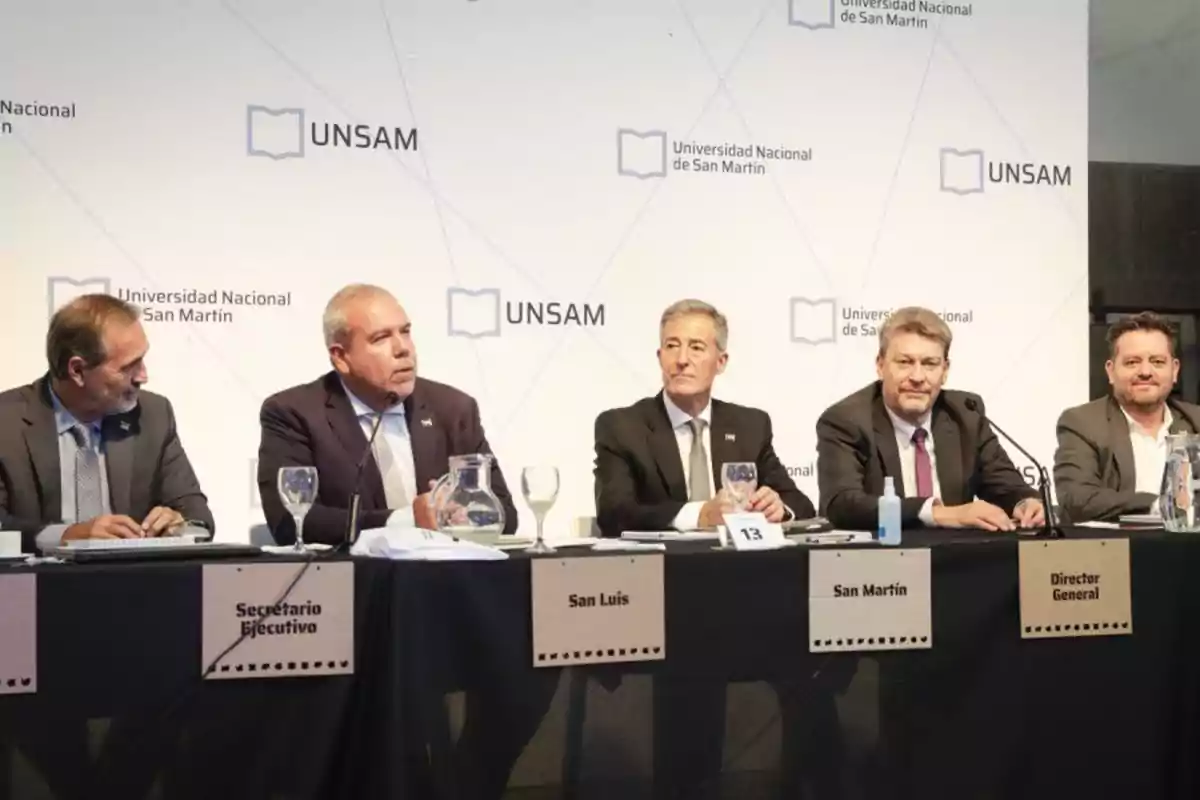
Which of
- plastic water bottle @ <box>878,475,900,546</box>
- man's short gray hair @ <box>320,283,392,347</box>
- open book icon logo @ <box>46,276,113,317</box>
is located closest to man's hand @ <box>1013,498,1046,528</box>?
plastic water bottle @ <box>878,475,900,546</box>

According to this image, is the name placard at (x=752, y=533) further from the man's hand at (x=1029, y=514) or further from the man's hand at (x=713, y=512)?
the man's hand at (x=1029, y=514)

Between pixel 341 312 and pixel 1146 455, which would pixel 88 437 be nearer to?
pixel 341 312

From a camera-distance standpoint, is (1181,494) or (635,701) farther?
(1181,494)

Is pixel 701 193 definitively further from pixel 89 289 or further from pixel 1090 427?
pixel 89 289

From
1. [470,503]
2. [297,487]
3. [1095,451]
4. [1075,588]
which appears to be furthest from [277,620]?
[1095,451]

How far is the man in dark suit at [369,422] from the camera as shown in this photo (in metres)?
3.15

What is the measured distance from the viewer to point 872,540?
251 cm

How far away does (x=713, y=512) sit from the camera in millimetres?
2871

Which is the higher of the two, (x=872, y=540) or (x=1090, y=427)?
(x=1090, y=427)

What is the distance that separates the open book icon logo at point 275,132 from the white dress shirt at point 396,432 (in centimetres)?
97

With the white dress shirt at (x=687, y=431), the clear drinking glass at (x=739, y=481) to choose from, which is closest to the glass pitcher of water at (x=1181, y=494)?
the clear drinking glass at (x=739, y=481)

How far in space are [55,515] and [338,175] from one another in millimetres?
1365

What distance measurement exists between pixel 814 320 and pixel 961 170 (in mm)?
746

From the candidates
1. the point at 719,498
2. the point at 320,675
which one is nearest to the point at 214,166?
the point at 719,498
